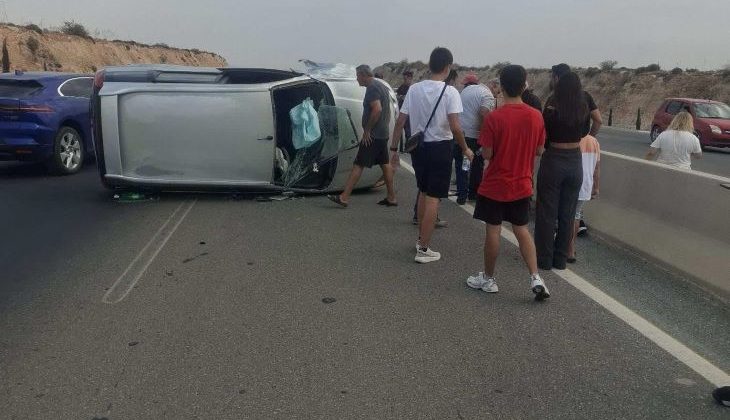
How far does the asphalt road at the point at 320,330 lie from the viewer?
11.4ft

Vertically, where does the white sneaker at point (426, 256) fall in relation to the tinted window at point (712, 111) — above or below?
below

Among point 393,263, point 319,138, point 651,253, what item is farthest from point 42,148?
point 651,253

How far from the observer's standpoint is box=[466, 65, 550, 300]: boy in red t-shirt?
5016 mm

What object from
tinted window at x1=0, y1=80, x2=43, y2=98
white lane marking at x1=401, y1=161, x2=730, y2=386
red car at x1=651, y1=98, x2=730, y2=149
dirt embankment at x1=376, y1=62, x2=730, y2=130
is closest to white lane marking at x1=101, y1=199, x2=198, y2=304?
white lane marking at x1=401, y1=161, x2=730, y2=386

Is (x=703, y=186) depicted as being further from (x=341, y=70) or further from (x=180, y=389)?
(x=341, y=70)

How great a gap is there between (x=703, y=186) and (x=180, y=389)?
467 centimetres

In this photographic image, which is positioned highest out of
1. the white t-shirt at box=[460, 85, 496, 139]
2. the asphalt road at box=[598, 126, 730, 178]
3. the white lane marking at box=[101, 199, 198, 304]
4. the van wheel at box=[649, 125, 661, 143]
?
the white t-shirt at box=[460, 85, 496, 139]

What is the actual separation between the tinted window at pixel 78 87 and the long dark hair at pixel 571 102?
8.76m

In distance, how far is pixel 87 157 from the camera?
487 inches

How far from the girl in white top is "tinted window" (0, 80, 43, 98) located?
9281 millimetres

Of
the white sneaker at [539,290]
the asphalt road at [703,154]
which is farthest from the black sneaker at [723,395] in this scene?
the asphalt road at [703,154]

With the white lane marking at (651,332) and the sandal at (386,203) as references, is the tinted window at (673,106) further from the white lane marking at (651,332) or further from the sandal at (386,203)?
the white lane marking at (651,332)

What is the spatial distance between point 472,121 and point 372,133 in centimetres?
129

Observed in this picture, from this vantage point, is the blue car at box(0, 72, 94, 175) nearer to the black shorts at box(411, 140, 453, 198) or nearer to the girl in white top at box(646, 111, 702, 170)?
the black shorts at box(411, 140, 453, 198)
